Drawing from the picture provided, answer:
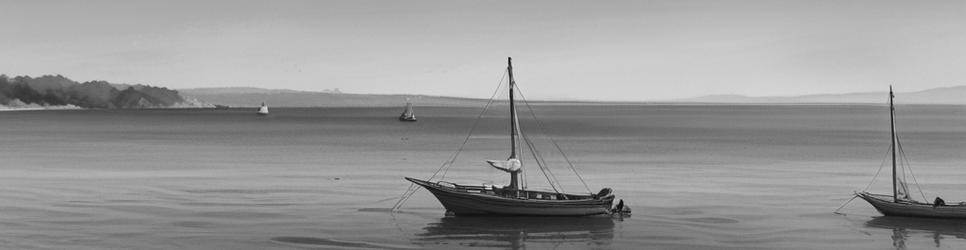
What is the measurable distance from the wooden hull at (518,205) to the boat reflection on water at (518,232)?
0.38 meters

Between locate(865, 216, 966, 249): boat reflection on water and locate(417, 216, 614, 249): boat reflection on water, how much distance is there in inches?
536

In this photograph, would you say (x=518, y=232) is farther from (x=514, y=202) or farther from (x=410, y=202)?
(x=410, y=202)

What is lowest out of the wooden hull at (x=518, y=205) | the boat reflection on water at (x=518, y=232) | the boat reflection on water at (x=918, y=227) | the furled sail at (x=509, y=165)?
the boat reflection on water at (x=518, y=232)

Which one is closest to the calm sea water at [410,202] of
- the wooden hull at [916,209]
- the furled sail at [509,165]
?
the wooden hull at [916,209]

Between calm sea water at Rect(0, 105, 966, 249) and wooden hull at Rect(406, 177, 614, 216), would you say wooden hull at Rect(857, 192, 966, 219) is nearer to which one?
calm sea water at Rect(0, 105, 966, 249)

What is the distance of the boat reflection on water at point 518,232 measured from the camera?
156 ft

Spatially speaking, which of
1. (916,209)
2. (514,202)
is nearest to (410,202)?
(514,202)

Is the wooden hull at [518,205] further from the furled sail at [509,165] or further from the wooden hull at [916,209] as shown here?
the wooden hull at [916,209]

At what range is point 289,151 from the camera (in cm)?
12575

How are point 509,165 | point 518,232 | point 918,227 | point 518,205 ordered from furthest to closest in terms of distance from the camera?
point 509,165 < point 518,205 < point 918,227 < point 518,232

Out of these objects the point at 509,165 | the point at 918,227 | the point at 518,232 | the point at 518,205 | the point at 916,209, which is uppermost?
the point at 509,165

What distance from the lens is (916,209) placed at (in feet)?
179

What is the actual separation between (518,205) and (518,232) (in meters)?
3.92

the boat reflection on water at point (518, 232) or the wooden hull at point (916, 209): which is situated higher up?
the wooden hull at point (916, 209)
